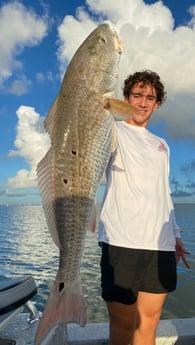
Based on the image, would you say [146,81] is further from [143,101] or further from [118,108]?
[118,108]

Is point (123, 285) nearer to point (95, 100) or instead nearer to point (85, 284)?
point (95, 100)

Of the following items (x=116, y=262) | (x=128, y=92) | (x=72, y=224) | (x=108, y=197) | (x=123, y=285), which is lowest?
(x=123, y=285)

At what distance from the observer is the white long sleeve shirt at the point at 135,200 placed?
321cm

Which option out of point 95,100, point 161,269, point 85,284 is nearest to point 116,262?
point 161,269

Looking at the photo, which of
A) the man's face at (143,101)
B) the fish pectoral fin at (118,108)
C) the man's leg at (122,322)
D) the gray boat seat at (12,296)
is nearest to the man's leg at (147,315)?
the man's leg at (122,322)

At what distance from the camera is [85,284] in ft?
39.5

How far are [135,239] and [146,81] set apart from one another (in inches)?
59.7

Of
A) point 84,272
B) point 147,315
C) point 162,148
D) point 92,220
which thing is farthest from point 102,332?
point 84,272

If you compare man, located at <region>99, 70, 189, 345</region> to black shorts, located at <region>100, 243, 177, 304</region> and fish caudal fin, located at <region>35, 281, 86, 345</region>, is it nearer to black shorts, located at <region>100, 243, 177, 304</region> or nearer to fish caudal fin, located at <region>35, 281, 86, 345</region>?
black shorts, located at <region>100, 243, 177, 304</region>

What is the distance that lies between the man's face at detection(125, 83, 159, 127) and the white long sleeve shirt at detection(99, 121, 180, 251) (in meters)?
0.26

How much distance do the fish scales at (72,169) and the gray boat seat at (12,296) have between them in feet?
2.36

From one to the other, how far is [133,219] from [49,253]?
58.2ft

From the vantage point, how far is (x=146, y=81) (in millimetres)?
3602

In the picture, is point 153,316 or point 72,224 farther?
point 153,316
